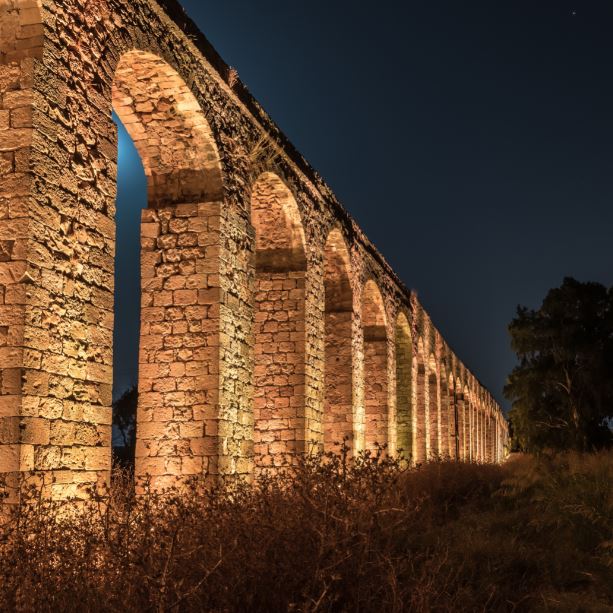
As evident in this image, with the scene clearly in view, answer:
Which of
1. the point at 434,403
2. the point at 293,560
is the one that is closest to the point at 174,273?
the point at 293,560

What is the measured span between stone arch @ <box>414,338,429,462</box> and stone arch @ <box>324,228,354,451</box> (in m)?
7.37

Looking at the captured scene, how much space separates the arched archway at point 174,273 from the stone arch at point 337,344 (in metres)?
5.48

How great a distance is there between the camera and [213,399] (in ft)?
31.1

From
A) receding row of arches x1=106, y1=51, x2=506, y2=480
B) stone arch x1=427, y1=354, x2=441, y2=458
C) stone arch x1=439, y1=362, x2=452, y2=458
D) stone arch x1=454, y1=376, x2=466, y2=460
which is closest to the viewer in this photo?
receding row of arches x1=106, y1=51, x2=506, y2=480

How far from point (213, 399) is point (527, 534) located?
12.0 feet

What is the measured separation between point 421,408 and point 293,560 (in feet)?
64.5

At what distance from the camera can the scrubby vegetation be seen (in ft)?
14.0

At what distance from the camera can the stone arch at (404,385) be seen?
2173cm

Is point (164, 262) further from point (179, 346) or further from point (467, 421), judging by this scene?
point (467, 421)

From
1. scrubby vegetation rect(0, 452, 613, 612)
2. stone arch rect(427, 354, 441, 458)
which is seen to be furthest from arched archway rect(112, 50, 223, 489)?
stone arch rect(427, 354, 441, 458)

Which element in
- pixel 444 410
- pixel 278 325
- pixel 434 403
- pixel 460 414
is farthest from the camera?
pixel 460 414

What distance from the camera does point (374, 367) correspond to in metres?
19.0

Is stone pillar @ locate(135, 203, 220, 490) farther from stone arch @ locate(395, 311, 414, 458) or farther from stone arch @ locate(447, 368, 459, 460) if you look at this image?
stone arch @ locate(447, 368, 459, 460)

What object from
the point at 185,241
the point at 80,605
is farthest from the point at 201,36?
the point at 80,605
